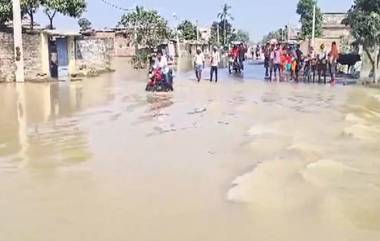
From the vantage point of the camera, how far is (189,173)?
24.5ft

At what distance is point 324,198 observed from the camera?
6281mm

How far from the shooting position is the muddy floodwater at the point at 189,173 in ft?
17.6

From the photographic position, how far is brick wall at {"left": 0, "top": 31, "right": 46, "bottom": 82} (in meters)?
21.4

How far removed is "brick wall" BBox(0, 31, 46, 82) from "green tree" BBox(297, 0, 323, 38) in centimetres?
3071

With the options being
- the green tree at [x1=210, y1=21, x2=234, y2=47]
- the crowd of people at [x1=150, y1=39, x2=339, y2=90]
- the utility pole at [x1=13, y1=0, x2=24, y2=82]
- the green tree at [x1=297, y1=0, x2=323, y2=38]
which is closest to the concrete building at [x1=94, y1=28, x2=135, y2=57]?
the green tree at [x1=297, y1=0, x2=323, y2=38]

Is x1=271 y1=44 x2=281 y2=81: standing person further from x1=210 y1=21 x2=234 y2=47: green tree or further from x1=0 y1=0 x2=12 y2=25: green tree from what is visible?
x1=210 y1=21 x2=234 y2=47: green tree

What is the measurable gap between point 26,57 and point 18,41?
153 centimetres

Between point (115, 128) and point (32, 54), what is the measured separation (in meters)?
12.6

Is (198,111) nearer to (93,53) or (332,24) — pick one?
(93,53)

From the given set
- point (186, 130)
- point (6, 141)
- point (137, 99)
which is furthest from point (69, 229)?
point (137, 99)

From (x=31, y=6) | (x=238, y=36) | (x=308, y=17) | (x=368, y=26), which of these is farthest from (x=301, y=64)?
(x=238, y=36)

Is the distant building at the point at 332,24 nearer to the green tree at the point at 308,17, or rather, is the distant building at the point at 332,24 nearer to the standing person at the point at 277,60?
the green tree at the point at 308,17

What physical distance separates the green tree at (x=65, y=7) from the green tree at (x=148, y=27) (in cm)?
1228

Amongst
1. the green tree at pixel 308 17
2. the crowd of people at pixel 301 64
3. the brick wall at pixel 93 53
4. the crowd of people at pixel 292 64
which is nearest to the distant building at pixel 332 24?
the green tree at pixel 308 17
